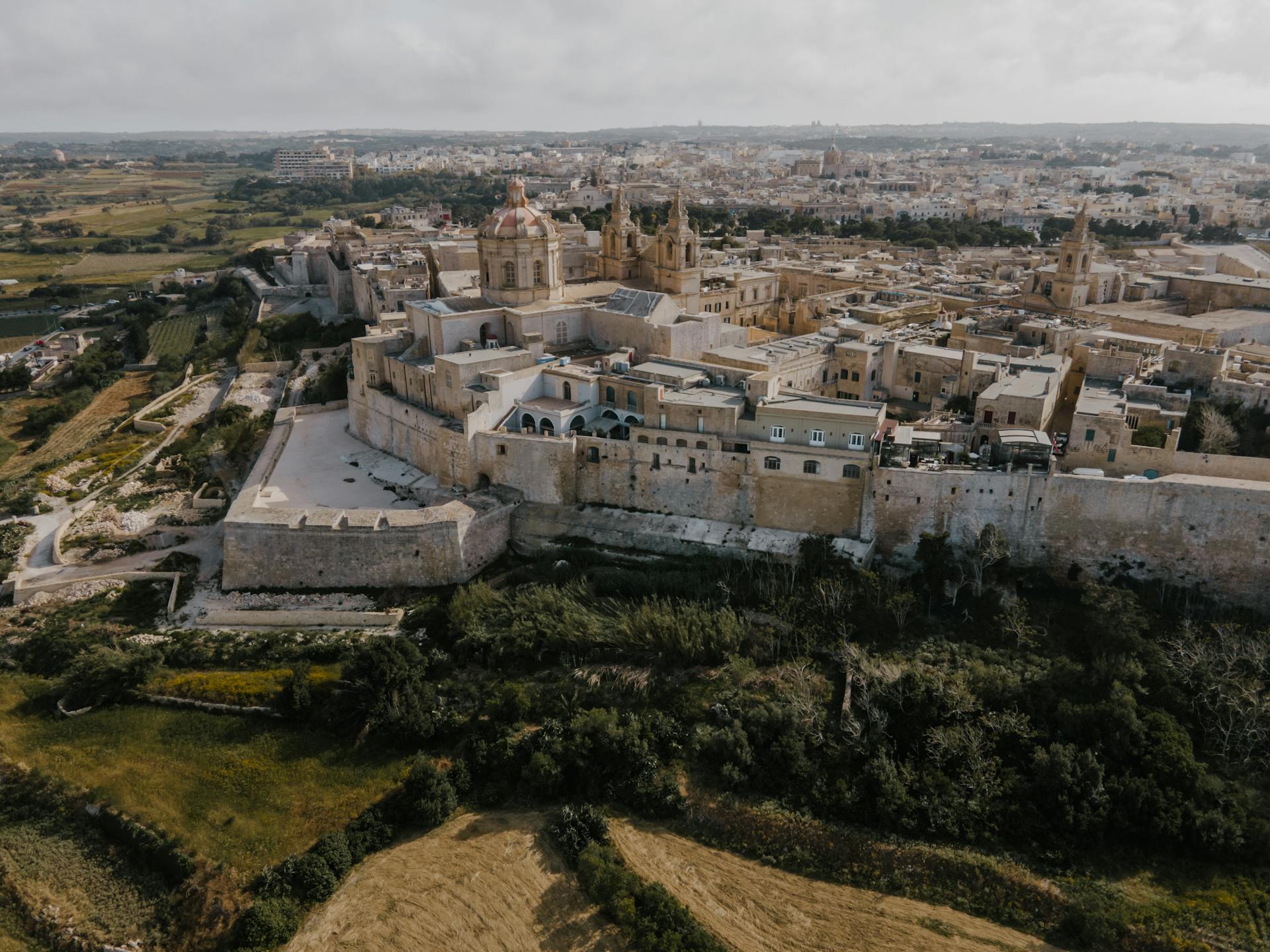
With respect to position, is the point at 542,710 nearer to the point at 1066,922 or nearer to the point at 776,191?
the point at 1066,922

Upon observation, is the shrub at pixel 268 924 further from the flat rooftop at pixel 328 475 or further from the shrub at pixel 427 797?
the flat rooftop at pixel 328 475

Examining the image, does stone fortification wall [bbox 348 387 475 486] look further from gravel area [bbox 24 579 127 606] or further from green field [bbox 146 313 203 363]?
green field [bbox 146 313 203 363]

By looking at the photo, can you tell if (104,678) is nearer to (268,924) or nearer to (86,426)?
(268,924)

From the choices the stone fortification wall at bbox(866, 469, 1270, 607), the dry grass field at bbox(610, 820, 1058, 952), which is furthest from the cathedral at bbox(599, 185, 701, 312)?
the dry grass field at bbox(610, 820, 1058, 952)

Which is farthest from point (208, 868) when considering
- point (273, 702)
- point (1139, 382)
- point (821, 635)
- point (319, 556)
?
point (1139, 382)

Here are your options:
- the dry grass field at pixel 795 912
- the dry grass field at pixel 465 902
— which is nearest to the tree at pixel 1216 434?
the dry grass field at pixel 795 912

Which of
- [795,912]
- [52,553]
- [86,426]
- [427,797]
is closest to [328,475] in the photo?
[52,553]
